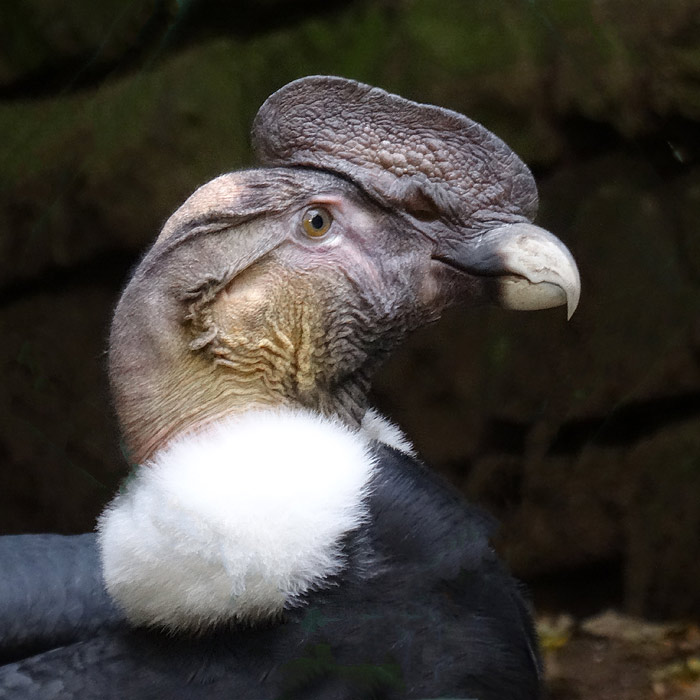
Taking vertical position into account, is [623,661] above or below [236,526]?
below

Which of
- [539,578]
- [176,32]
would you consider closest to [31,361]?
[176,32]

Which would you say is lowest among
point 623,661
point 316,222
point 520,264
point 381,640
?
point 623,661

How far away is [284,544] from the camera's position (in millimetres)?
1242

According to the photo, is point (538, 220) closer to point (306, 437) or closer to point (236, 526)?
point (306, 437)

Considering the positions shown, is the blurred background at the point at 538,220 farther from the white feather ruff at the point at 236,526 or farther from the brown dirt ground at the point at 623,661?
the white feather ruff at the point at 236,526

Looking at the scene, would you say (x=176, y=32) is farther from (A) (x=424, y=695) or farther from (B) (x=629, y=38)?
(A) (x=424, y=695)

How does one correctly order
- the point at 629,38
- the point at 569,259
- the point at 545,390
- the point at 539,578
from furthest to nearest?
the point at 539,578 → the point at 545,390 → the point at 629,38 → the point at 569,259

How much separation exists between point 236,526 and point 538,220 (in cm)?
193

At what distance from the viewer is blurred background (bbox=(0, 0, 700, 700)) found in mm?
2816

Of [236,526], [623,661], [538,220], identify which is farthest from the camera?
[623,661]

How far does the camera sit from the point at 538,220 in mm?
2912

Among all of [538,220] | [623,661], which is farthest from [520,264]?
[623,661]

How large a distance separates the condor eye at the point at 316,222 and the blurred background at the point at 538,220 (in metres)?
1.37

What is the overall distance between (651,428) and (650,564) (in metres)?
0.49
